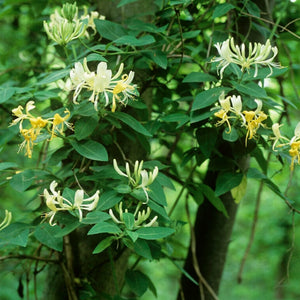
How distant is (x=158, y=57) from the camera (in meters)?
0.89

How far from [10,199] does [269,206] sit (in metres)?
2.73

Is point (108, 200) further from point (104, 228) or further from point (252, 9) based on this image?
point (252, 9)

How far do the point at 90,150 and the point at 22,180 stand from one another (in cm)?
16

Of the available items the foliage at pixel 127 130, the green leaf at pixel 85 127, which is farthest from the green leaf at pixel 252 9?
the green leaf at pixel 85 127

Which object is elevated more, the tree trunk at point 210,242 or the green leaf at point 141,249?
the green leaf at point 141,249

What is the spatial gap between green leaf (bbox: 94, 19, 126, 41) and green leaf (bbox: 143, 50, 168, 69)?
0.07 meters

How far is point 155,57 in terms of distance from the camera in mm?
889

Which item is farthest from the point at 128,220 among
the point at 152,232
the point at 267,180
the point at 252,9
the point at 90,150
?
the point at 252,9

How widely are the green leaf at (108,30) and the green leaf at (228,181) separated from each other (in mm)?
394

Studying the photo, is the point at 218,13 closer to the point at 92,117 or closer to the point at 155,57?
the point at 155,57

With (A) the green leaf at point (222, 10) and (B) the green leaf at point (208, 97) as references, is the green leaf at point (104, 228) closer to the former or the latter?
(B) the green leaf at point (208, 97)

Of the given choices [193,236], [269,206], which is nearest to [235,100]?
[193,236]

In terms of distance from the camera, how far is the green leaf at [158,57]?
0.88 m

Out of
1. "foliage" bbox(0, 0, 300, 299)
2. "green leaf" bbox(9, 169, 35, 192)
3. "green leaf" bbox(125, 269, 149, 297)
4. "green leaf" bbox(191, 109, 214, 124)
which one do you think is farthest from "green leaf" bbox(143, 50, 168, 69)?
"green leaf" bbox(125, 269, 149, 297)
